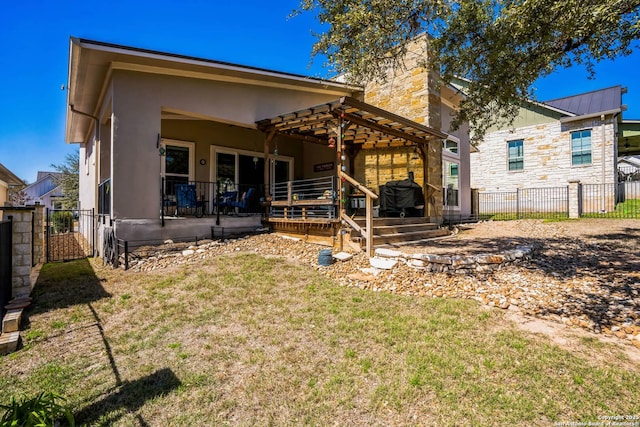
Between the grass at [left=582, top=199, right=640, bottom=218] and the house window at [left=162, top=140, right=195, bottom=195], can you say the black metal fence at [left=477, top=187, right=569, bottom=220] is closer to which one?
the grass at [left=582, top=199, right=640, bottom=218]

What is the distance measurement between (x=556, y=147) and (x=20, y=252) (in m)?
21.7

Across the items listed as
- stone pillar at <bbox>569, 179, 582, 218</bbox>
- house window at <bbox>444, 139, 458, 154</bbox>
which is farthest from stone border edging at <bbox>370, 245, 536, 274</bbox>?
stone pillar at <bbox>569, 179, 582, 218</bbox>

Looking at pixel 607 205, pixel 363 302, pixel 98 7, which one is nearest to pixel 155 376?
pixel 363 302

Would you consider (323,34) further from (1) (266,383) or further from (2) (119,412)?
(2) (119,412)

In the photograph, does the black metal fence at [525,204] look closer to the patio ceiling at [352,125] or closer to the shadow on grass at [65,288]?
the patio ceiling at [352,125]

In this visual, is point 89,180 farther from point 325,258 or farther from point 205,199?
point 325,258

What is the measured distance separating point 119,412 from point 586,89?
25479 millimetres

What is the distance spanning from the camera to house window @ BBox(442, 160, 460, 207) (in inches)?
507

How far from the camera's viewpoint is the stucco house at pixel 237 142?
740cm

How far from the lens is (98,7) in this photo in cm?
902

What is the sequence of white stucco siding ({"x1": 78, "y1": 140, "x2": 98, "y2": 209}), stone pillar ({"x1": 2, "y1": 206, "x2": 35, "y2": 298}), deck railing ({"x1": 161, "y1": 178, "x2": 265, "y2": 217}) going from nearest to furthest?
1. stone pillar ({"x1": 2, "y1": 206, "x2": 35, "y2": 298})
2. deck railing ({"x1": 161, "y1": 178, "x2": 265, "y2": 217})
3. white stucco siding ({"x1": 78, "y1": 140, "x2": 98, "y2": 209})

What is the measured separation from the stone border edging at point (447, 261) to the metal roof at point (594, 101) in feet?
52.1

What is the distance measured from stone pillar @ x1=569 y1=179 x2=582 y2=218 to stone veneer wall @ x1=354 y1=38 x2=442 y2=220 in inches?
294

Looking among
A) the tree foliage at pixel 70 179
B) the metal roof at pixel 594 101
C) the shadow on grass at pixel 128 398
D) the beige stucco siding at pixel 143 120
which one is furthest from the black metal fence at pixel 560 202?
the tree foliage at pixel 70 179
